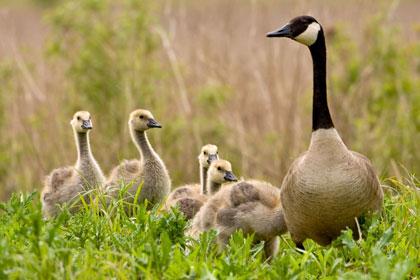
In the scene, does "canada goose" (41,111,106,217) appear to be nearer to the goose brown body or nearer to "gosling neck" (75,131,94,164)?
"gosling neck" (75,131,94,164)

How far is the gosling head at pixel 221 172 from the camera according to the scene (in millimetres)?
6180

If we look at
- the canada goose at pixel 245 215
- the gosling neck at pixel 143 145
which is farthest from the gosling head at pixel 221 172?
the gosling neck at pixel 143 145

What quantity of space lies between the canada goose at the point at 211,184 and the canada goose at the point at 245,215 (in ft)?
1.05

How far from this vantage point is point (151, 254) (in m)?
3.87

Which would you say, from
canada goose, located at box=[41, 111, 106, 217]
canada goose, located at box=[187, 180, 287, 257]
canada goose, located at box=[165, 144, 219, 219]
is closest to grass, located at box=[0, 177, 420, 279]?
canada goose, located at box=[187, 180, 287, 257]

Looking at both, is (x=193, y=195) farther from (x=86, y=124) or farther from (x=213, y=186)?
(x=86, y=124)

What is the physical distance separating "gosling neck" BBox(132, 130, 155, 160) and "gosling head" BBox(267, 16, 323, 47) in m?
2.16

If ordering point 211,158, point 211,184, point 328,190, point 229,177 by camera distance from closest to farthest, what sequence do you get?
point 328,190 < point 229,177 < point 211,184 < point 211,158

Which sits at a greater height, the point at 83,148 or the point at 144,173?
the point at 83,148

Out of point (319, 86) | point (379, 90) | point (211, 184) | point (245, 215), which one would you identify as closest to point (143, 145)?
point (211, 184)

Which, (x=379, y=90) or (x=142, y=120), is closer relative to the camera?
(x=142, y=120)

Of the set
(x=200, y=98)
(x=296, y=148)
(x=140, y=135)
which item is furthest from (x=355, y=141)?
(x=140, y=135)

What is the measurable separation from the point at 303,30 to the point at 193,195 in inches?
86.5

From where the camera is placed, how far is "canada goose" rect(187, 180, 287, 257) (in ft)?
18.1
